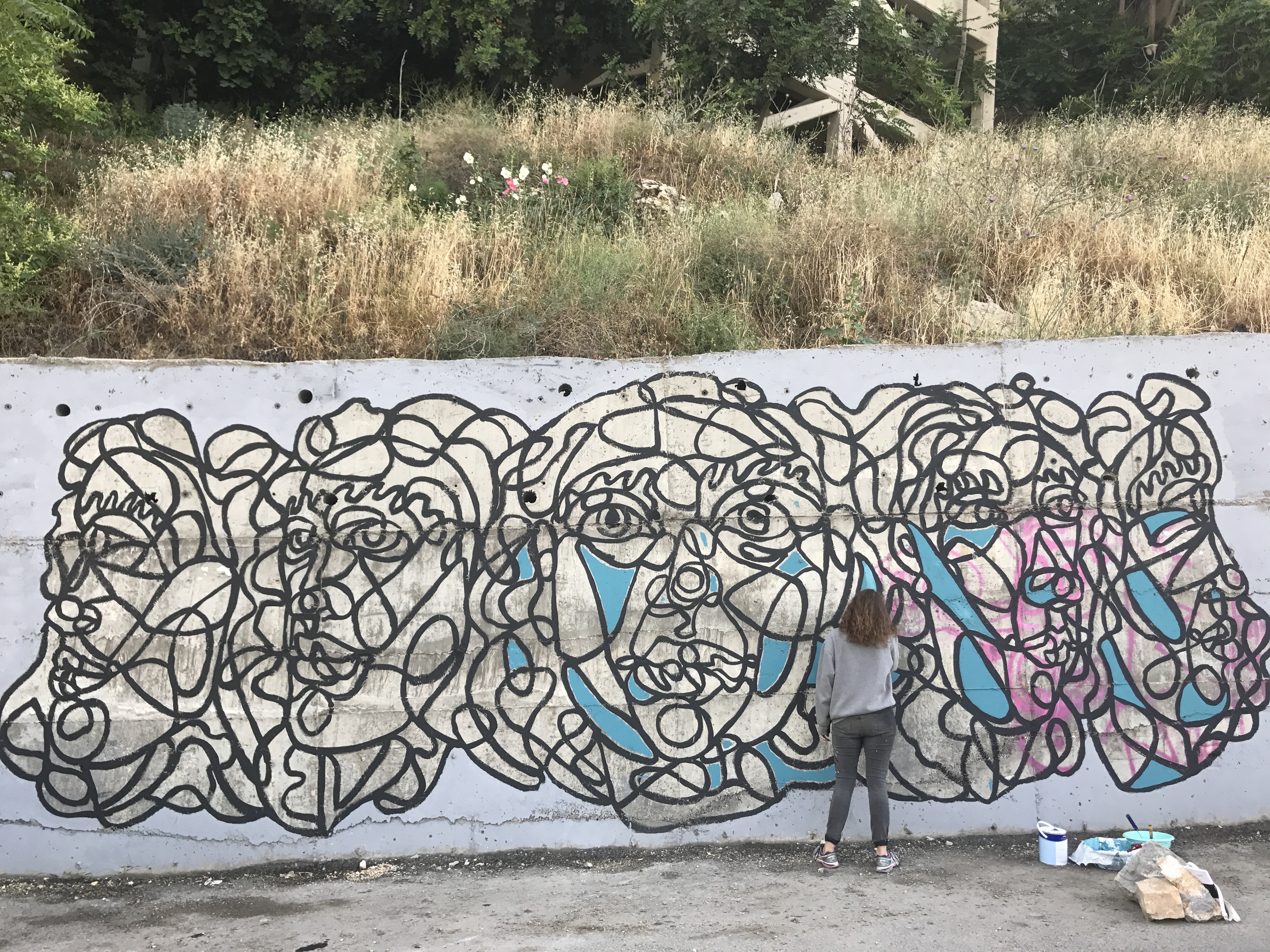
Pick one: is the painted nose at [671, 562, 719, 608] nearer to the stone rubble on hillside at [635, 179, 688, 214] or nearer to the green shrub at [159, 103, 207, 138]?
the stone rubble on hillside at [635, 179, 688, 214]

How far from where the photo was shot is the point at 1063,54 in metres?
19.3

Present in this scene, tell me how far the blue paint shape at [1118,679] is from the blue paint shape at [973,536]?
2.80 feet

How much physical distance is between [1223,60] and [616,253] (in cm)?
1444

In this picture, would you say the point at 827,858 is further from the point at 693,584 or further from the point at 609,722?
the point at 693,584

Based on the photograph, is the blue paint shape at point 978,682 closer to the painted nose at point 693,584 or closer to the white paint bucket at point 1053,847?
the white paint bucket at point 1053,847

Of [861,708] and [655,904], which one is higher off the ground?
[861,708]

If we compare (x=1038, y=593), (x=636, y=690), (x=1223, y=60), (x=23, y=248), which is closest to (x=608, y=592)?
(x=636, y=690)

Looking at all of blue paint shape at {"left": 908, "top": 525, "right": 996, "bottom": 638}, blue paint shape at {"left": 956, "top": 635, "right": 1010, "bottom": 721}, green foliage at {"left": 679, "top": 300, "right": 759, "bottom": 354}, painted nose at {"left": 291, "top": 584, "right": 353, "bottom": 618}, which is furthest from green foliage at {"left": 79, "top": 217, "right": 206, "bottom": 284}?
blue paint shape at {"left": 956, "top": 635, "right": 1010, "bottom": 721}

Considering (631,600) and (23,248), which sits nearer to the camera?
(631,600)

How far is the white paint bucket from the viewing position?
486 centimetres

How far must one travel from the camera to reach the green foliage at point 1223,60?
15062mm

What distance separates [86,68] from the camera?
12.6 metres

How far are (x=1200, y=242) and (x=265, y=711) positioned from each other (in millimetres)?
7736

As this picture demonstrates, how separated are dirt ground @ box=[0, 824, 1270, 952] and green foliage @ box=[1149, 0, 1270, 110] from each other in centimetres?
1453
